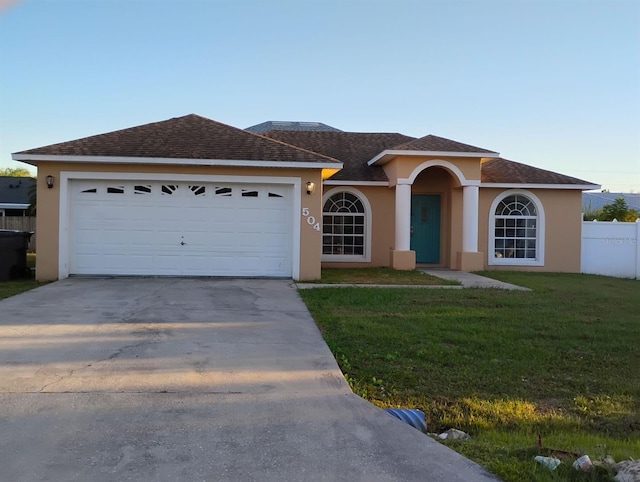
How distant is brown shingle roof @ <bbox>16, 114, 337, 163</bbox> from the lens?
43.5 feet

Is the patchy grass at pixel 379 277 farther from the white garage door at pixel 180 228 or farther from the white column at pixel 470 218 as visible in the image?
the white column at pixel 470 218

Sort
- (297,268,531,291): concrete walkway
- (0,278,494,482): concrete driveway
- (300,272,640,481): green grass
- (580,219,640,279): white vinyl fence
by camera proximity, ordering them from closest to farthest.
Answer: (0,278,494,482): concrete driveway, (300,272,640,481): green grass, (297,268,531,291): concrete walkway, (580,219,640,279): white vinyl fence

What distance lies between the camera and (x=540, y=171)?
18.6 metres

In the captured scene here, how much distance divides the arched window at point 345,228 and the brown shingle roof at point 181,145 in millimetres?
4183

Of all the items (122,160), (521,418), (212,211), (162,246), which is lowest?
(521,418)

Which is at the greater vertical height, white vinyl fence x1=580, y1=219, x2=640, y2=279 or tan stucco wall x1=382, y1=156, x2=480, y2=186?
tan stucco wall x1=382, y1=156, x2=480, y2=186

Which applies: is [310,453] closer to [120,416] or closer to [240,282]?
[120,416]

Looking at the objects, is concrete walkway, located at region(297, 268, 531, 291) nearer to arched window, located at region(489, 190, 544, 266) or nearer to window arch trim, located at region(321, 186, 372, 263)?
arched window, located at region(489, 190, 544, 266)

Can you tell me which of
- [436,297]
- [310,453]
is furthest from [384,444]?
[436,297]

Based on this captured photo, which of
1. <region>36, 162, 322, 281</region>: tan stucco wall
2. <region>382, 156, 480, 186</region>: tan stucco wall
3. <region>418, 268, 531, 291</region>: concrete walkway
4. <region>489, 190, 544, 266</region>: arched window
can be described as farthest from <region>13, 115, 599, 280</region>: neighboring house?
<region>489, 190, 544, 266</region>: arched window

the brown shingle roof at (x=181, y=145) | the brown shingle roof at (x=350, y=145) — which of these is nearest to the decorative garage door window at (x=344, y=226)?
the brown shingle roof at (x=350, y=145)

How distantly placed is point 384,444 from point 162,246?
33.9ft

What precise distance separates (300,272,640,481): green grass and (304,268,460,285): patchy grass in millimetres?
2487

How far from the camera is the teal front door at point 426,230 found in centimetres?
1895
